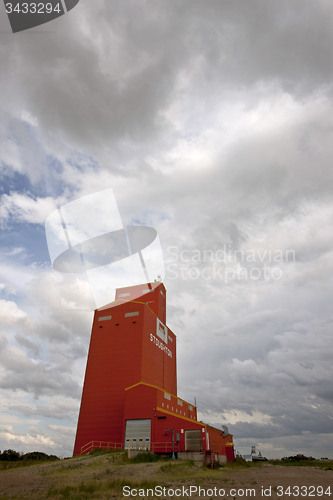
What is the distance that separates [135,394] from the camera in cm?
3162

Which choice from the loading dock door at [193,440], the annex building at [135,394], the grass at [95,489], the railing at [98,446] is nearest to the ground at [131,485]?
the grass at [95,489]

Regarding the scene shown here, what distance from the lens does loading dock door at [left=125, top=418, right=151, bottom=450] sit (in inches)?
1134

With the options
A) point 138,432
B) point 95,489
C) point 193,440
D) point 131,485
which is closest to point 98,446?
point 138,432

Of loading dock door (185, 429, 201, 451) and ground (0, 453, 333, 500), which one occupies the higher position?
loading dock door (185, 429, 201, 451)

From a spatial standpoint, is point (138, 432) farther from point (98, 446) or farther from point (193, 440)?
point (98, 446)

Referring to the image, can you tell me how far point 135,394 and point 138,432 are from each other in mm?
3542

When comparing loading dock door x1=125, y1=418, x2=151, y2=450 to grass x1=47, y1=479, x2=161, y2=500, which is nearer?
grass x1=47, y1=479, x2=161, y2=500

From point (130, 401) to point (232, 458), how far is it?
11.6 meters

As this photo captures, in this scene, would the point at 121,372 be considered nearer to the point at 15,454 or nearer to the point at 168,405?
the point at 168,405

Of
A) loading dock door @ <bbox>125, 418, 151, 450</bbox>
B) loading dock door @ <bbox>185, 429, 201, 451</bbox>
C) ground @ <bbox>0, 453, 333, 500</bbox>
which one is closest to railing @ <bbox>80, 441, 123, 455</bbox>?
loading dock door @ <bbox>125, 418, 151, 450</bbox>

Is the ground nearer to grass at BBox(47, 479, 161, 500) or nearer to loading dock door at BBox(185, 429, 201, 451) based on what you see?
grass at BBox(47, 479, 161, 500)

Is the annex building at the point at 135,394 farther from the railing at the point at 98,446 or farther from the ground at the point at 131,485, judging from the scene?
the ground at the point at 131,485

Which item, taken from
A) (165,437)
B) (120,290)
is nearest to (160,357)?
(120,290)

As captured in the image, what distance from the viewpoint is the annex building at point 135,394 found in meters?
28.4
